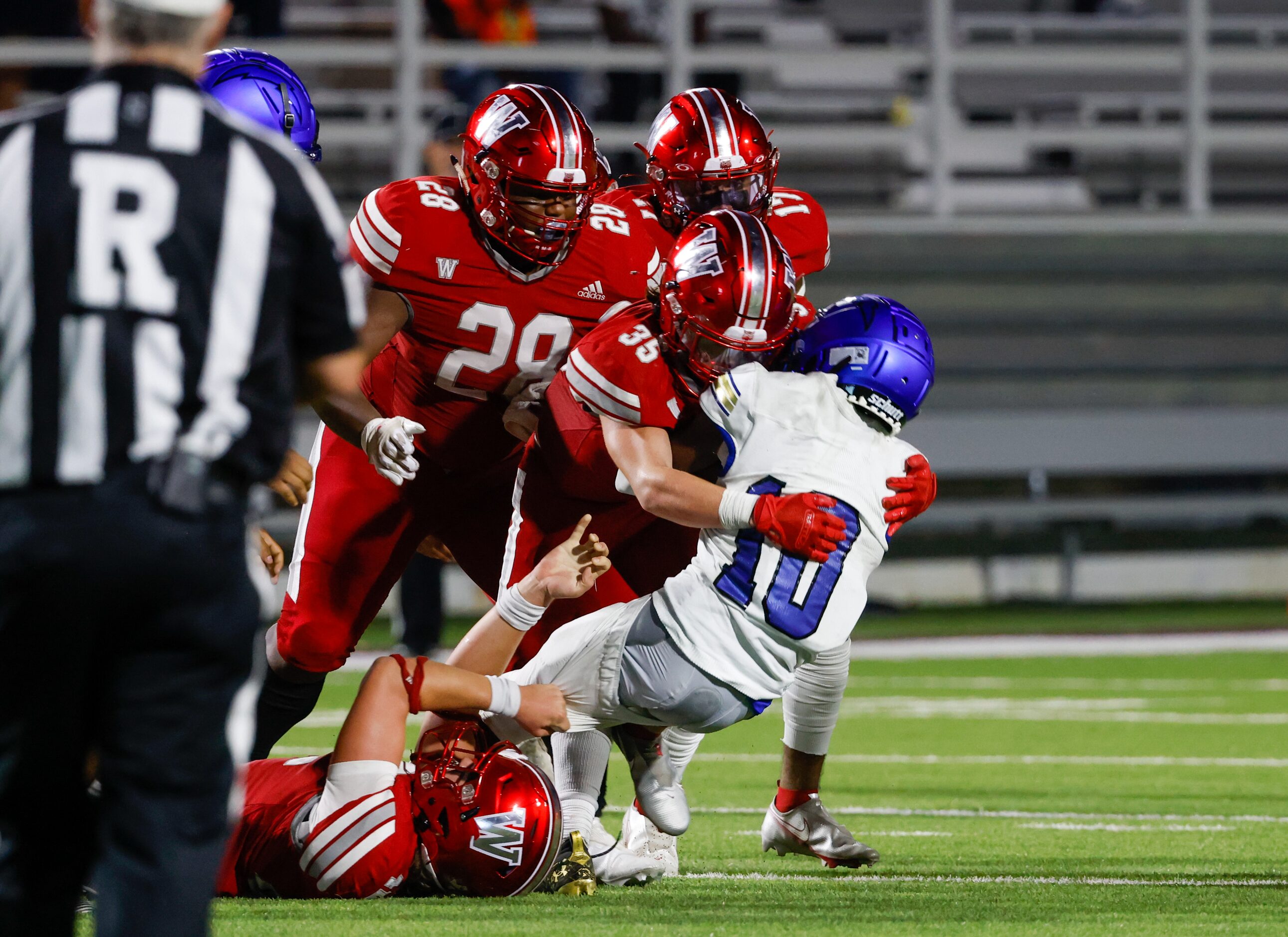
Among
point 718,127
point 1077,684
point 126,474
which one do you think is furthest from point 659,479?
point 1077,684

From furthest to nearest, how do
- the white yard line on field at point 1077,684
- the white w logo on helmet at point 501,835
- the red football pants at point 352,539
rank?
the white yard line on field at point 1077,684
the red football pants at point 352,539
the white w logo on helmet at point 501,835

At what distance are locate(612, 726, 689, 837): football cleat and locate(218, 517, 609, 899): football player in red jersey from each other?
28cm

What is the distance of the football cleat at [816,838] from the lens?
3662 millimetres

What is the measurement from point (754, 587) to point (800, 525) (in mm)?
144

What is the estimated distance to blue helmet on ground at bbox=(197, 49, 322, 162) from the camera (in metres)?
4.16

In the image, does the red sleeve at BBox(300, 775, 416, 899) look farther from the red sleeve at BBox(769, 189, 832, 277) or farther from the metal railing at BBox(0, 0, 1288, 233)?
the metal railing at BBox(0, 0, 1288, 233)

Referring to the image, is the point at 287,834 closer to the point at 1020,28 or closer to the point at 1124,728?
the point at 1124,728

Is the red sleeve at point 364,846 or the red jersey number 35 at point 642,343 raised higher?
the red jersey number 35 at point 642,343

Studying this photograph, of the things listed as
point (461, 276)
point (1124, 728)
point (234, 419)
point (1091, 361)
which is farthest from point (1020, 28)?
point (234, 419)

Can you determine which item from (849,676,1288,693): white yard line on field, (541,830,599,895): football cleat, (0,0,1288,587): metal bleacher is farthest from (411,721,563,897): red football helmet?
(0,0,1288,587): metal bleacher

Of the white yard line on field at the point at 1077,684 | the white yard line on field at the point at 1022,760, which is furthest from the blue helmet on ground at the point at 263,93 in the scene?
the white yard line on field at the point at 1077,684

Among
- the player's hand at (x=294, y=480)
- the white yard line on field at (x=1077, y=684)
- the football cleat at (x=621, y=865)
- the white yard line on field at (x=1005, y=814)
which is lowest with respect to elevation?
the white yard line on field at (x=1077, y=684)

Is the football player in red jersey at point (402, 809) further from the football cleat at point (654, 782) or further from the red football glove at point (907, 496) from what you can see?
the red football glove at point (907, 496)

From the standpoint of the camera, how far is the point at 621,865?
11.5 ft
